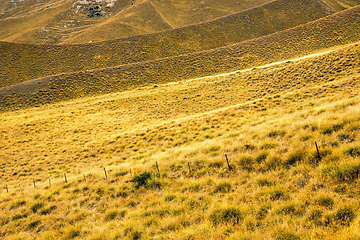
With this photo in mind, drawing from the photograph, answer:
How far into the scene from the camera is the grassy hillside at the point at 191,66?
41031 mm

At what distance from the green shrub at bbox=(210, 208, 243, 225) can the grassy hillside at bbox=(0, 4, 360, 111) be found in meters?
40.9

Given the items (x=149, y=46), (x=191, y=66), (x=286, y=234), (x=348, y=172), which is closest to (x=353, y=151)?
(x=348, y=172)

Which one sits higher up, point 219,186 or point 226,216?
point 226,216

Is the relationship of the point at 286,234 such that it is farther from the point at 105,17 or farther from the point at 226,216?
the point at 105,17

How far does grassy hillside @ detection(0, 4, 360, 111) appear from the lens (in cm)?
4103

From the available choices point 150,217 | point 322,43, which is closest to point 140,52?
point 322,43

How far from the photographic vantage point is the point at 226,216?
4.83 meters

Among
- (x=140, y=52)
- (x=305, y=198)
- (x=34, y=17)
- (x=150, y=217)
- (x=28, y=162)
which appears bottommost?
(x=28, y=162)

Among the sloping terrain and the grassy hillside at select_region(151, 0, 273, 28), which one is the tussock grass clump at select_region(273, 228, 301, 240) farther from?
the grassy hillside at select_region(151, 0, 273, 28)

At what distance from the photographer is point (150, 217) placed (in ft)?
18.3

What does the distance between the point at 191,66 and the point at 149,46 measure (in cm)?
2498

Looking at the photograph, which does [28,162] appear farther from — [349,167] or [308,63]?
[308,63]

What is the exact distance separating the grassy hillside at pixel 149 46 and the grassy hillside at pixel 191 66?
13742 millimetres

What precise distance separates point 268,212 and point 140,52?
65.6m
